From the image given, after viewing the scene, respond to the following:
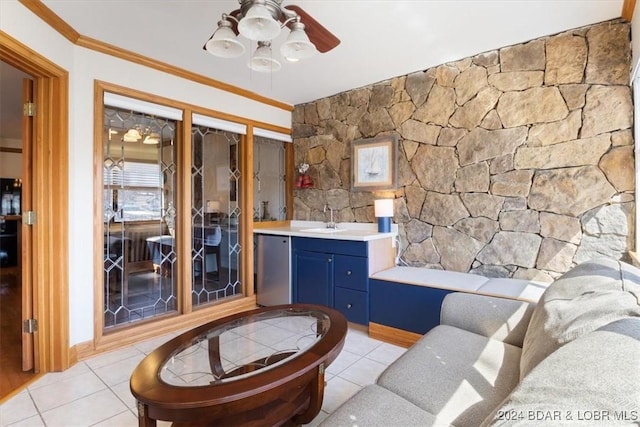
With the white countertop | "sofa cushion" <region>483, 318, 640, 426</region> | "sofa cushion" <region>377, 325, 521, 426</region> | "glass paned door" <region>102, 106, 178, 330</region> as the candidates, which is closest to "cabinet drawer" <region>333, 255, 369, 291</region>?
the white countertop

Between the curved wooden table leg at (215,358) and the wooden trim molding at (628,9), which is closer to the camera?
the curved wooden table leg at (215,358)

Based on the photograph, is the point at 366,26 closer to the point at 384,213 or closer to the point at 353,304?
the point at 384,213

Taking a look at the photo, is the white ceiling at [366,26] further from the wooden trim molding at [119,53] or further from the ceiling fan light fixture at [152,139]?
the ceiling fan light fixture at [152,139]

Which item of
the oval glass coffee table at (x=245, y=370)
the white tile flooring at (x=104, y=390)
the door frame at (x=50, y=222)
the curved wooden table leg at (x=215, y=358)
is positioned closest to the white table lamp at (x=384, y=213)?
the white tile flooring at (x=104, y=390)

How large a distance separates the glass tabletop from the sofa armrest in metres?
0.79

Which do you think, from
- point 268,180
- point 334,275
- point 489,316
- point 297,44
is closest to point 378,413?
point 489,316

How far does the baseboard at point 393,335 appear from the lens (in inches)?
105

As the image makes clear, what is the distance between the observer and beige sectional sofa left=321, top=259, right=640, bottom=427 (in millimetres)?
672

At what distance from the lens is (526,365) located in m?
1.18

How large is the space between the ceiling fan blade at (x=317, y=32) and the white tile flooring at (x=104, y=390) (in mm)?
2142

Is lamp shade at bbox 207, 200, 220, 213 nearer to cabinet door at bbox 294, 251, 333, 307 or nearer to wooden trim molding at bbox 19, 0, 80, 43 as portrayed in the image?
cabinet door at bbox 294, 251, 333, 307

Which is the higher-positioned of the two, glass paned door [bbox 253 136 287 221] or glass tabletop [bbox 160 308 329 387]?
glass paned door [bbox 253 136 287 221]

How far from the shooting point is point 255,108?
12.6ft

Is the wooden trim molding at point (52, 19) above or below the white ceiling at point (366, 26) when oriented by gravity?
below
